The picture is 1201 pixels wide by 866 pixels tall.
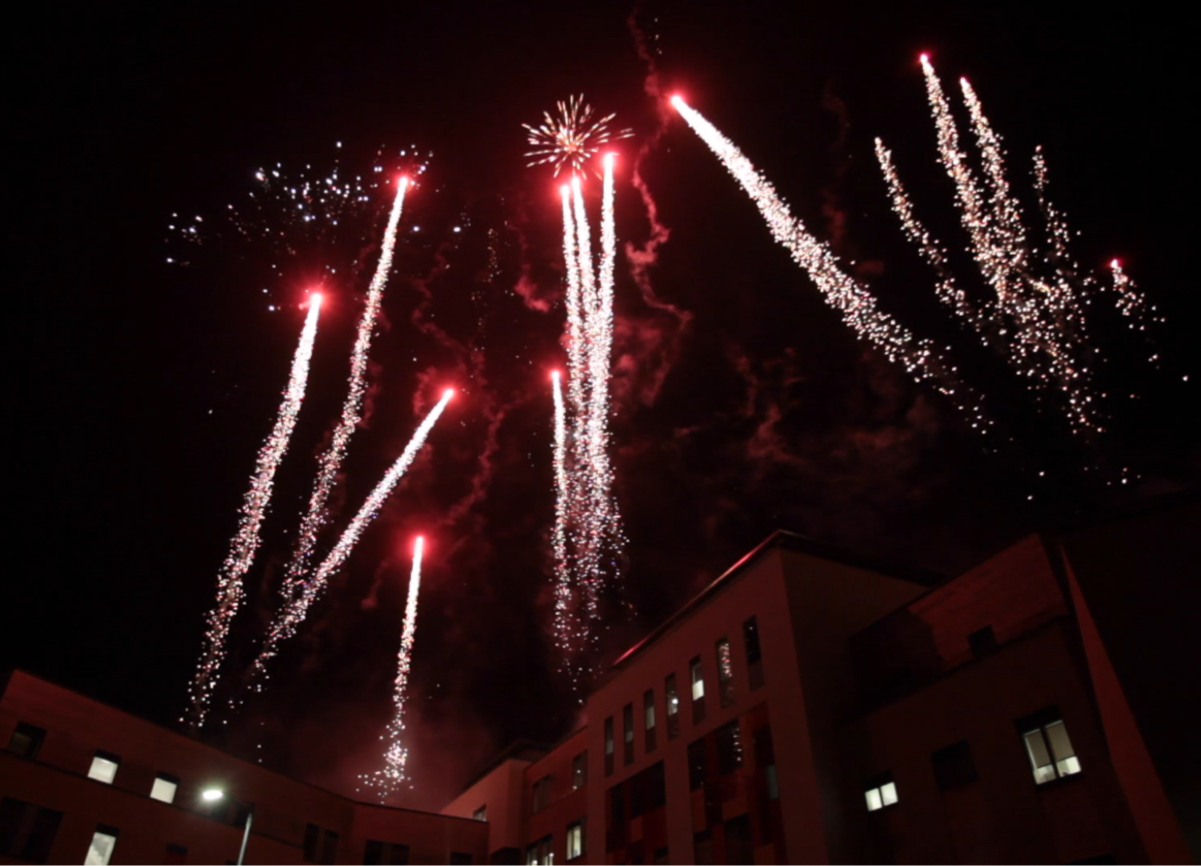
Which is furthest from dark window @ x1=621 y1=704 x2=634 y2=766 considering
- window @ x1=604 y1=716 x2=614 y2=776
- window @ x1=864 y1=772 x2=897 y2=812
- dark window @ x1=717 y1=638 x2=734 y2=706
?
window @ x1=864 y1=772 x2=897 y2=812

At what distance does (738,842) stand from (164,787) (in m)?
22.4

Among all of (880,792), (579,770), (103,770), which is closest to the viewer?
(880,792)

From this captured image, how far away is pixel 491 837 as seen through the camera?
43750 mm

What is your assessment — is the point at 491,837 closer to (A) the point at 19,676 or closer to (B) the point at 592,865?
(B) the point at 592,865

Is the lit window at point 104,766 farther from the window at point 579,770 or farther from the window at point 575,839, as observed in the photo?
the window at point 579,770

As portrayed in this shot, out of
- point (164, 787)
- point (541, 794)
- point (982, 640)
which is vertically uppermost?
point (541, 794)

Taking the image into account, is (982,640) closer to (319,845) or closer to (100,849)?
(100,849)

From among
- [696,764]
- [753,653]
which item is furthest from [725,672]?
[696,764]

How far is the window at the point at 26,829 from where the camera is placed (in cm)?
2508

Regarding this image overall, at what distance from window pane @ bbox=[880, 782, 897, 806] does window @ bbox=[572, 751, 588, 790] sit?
1816cm

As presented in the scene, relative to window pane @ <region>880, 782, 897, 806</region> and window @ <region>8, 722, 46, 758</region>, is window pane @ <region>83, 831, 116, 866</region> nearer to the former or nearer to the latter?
window @ <region>8, 722, 46, 758</region>

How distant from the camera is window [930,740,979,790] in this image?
65.5ft

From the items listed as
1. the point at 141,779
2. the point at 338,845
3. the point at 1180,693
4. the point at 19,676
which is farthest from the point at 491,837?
the point at 1180,693

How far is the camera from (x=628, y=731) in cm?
3347
